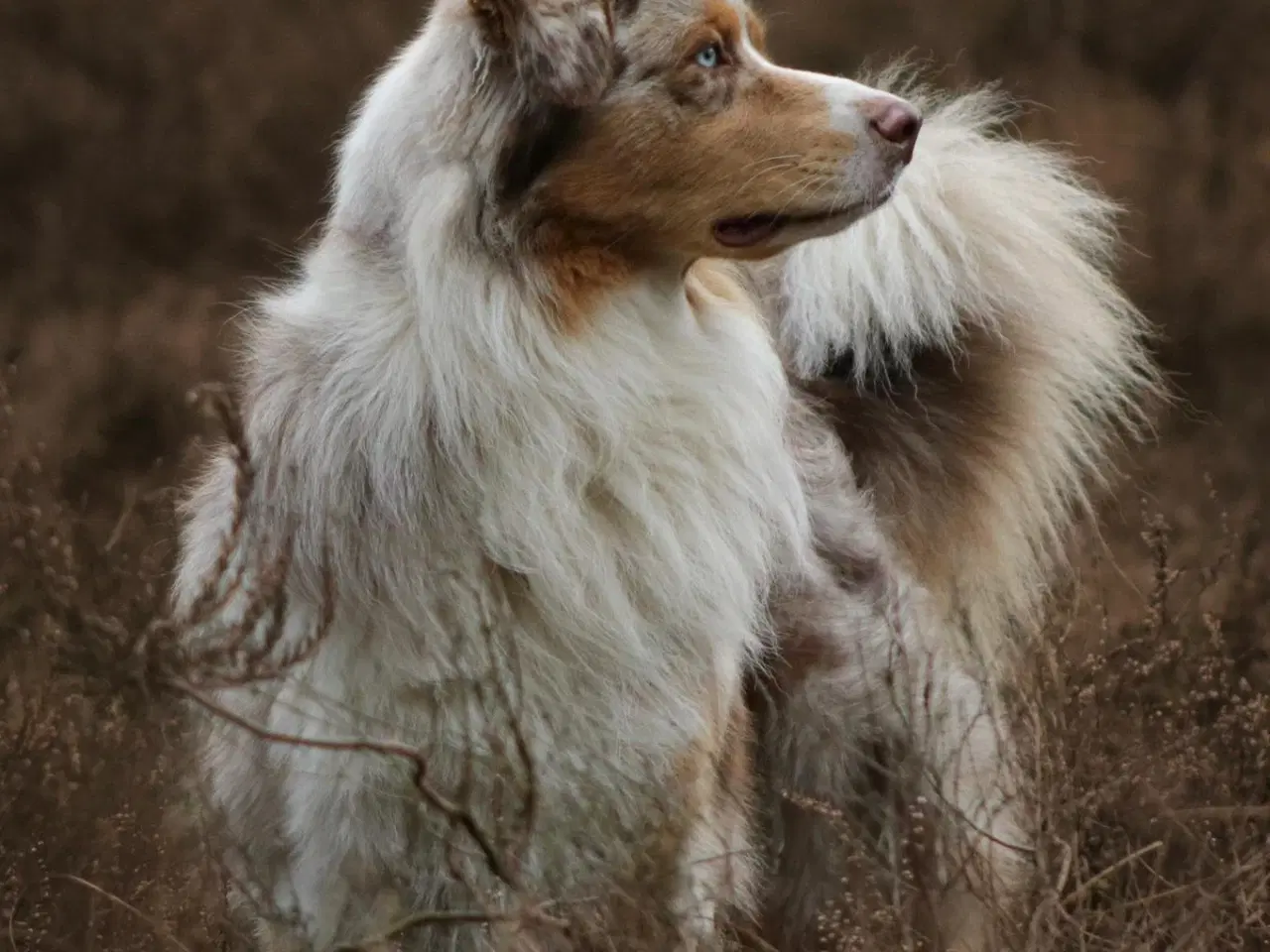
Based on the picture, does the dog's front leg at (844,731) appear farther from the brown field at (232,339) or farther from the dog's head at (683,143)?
the dog's head at (683,143)

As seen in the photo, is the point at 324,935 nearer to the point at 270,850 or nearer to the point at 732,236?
the point at 270,850

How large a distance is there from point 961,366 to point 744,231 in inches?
48.5

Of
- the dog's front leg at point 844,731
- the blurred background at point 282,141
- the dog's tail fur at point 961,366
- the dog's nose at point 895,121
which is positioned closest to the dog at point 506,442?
the dog's nose at point 895,121

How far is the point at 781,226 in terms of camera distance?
3619mm

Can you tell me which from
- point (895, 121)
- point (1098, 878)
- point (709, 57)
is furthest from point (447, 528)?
point (1098, 878)

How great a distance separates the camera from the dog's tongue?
11.9 feet

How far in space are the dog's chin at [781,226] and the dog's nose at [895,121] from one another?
9cm

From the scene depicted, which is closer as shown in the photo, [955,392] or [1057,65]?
[955,392]

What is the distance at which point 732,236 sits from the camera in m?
3.64

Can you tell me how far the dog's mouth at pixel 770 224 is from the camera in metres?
3.60

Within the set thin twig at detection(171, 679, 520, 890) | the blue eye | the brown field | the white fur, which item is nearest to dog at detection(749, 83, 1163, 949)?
the brown field

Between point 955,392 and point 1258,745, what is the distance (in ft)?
3.76

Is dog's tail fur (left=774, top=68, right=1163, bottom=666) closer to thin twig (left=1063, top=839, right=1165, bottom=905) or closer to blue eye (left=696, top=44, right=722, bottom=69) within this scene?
blue eye (left=696, top=44, right=722, bottom=69)

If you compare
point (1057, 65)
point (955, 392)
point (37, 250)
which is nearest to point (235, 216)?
point (37, 250)
